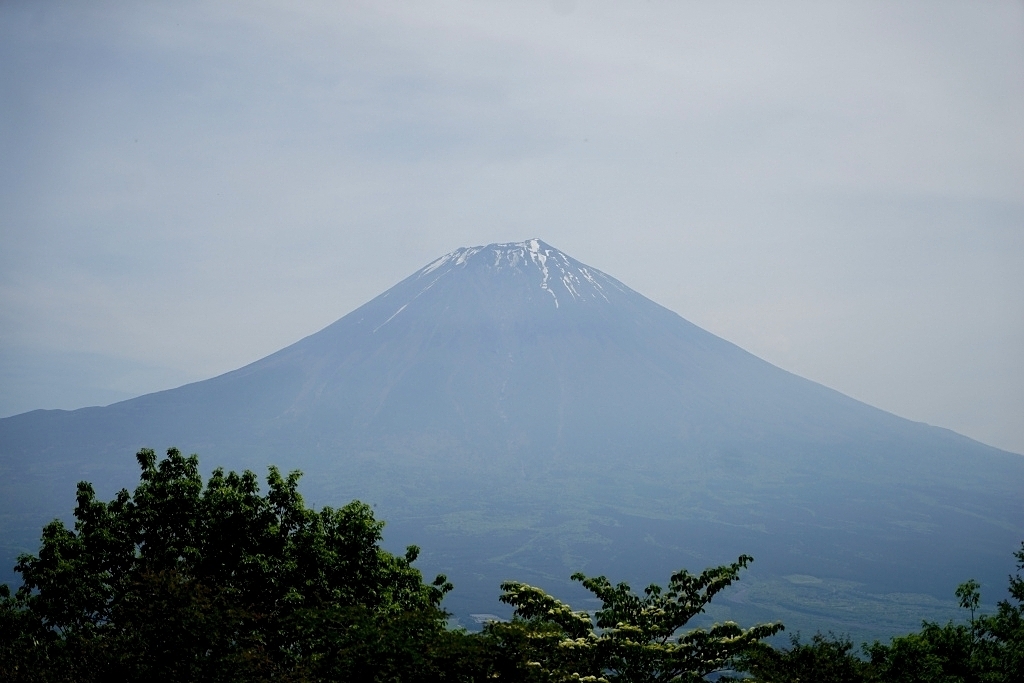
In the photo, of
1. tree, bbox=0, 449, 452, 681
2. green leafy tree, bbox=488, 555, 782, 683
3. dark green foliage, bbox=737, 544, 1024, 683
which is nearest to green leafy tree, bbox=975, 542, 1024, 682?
dark green foliage, bbox=737, 544, 1024, 683

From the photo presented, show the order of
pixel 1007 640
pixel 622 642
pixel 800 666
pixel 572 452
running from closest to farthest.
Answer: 1. pixel 622 642
2. pixel 800 666
3. pixel 1007 640
4. pixel 572 452

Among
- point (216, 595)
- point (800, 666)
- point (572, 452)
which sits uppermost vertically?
point (216, 595)

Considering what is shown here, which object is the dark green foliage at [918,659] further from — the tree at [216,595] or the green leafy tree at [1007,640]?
the tree at [216,595]

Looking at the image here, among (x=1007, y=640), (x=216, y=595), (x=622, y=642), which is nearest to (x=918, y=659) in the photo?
(x=1007, y=640)

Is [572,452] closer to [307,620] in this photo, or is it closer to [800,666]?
[800,666]

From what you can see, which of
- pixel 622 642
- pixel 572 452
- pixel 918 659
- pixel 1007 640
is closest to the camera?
pixel 622 642

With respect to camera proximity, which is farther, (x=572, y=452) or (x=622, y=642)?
(x=572, y=452)

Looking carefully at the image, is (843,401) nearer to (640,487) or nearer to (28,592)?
(640,487)
